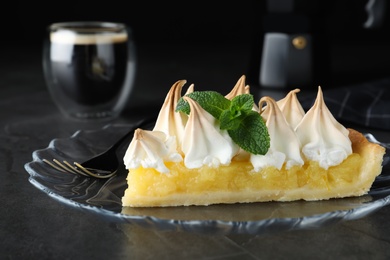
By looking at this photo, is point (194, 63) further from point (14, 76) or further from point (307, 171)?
point (307, 171)

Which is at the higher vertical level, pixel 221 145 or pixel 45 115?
pixel 221 145

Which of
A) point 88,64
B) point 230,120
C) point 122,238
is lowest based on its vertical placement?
point 122,238

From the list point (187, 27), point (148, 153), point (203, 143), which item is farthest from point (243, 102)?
point (187, 27)

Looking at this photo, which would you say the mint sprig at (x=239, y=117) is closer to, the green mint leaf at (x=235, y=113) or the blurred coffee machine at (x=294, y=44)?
the green mint leaf at (x=235, y=113)

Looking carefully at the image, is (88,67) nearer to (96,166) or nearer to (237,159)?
(96,166)

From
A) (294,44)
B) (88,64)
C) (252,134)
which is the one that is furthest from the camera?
(294,44)

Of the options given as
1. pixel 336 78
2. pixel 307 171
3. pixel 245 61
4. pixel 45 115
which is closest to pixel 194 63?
pixel 245 61

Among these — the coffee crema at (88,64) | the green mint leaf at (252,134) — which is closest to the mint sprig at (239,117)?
the green mint leaf at (252,134)
